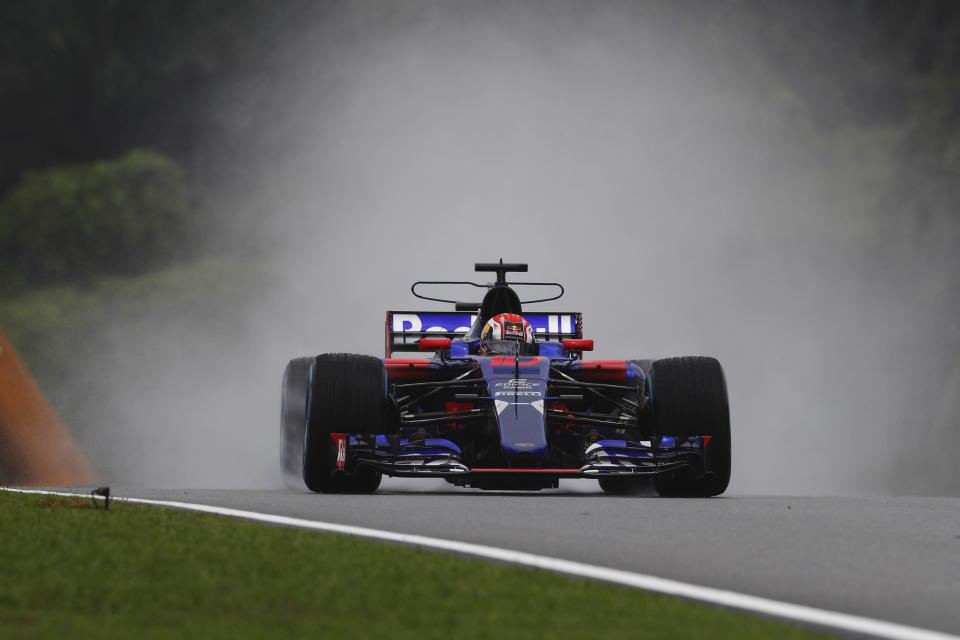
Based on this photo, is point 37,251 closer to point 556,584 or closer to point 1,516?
point 1,516

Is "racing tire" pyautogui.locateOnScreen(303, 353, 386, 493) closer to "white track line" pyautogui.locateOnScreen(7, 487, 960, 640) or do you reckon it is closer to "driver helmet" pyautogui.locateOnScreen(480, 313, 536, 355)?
"driver helmet" pyautogui.locateOnScreen(480, 313, 536, 355)

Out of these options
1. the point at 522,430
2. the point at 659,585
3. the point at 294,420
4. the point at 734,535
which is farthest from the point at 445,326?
the point at 659,585

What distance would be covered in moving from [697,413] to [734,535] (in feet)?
16.0

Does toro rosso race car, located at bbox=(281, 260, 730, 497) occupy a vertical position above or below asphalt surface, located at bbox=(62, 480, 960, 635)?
above

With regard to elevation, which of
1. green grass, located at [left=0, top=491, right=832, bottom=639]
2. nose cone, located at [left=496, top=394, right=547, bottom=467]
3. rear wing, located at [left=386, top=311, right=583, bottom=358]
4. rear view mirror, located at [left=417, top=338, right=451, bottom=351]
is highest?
rear wing, located at [left=386, top=311, right=583, bottom=358]

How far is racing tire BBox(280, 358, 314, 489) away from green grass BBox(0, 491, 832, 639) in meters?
7.85

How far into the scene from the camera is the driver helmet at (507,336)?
14.8 meters

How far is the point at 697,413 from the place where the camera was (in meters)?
12.8

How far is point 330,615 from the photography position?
5.10 meters

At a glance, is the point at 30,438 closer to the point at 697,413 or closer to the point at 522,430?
the point at 522,430

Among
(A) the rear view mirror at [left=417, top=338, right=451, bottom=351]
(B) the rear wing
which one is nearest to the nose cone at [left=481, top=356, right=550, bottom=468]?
(A) the rear view mirror at [left=417, top=338, right=451, bottom=351]

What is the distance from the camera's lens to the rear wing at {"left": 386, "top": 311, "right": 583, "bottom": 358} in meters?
17.0

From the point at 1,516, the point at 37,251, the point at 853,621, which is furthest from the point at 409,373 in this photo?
the point at 37,251

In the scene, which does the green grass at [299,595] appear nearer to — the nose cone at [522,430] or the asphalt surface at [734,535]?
the asphalt surface at [734,535]
